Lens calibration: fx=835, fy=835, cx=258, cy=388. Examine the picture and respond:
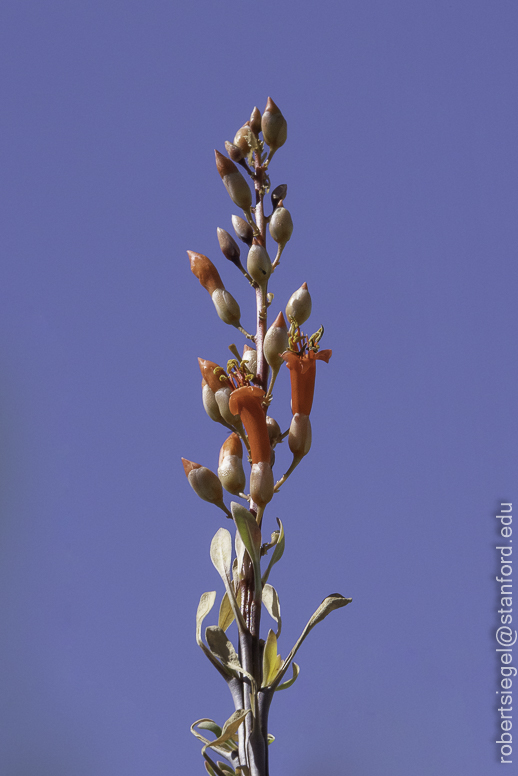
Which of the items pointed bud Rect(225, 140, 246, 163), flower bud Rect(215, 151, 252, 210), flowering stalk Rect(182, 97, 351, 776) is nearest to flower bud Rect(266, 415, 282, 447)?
flowering stalk Rect(182, 97, 351, 776)

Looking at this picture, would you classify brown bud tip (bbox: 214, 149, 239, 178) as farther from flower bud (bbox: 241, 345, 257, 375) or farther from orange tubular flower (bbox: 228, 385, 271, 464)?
orange tubular flower (bbox: 228, 385, 271, 464)

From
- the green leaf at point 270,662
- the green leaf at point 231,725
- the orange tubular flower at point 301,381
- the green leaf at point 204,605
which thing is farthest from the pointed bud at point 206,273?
the green leaf at point 231,725

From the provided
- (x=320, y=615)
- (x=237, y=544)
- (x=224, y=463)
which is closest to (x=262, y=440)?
(x=224, y=463)

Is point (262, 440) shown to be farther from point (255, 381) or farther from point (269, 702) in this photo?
point (269, 702)

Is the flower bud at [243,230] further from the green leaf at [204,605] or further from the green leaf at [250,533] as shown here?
the green leaf at [204,605]

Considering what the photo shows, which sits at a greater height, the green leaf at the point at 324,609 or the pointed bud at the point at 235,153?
the pointed bud at the point at 235,153
